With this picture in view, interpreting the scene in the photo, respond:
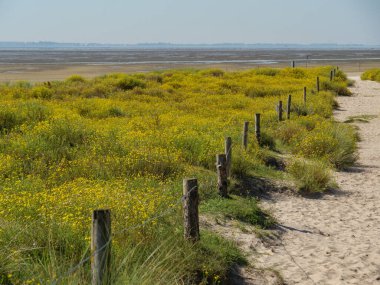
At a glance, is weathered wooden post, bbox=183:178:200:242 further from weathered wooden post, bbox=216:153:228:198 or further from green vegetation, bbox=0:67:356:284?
weathered wooden post, bbox=216:153:228:198

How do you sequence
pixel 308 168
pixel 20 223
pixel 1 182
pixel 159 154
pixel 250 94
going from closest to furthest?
pixel 20 223, pixel 1 182, pixel 159 154, pixel 308 168, pixel 250 94

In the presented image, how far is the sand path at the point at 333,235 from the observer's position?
7770mm

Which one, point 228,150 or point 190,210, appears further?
point 228,150

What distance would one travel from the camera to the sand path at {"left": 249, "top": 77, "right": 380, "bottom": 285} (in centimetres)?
777

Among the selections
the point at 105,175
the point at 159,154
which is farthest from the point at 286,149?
the point at 105,175

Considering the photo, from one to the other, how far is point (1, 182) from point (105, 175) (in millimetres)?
1987

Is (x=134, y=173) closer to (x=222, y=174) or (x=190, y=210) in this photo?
(x=222, y=174)

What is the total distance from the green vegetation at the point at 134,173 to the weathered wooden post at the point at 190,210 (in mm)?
150

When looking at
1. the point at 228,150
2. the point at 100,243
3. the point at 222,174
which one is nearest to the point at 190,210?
the point at 100,243

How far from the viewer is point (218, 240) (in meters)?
7.91

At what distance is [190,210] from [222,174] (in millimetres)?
3222

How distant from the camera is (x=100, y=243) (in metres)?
4.74

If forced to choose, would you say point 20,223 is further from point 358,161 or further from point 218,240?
point 358,161

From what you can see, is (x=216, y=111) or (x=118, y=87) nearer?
Result: (x=216, y=111)
